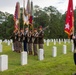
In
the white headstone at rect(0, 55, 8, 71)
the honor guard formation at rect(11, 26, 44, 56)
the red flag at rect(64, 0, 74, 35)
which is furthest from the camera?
the honor guard formation at rect(11, 26, 44, 56)

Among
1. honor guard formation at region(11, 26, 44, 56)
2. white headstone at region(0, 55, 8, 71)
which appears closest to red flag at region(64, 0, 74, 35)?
white headstone at region(0, 55, 8, 71)

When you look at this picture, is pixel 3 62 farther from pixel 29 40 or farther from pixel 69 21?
pixel 29 40

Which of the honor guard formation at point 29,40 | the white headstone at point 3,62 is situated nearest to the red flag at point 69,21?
the white headstone at point 3,62

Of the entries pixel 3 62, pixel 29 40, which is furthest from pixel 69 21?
pixel 29 40

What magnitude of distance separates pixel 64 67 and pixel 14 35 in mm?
10413

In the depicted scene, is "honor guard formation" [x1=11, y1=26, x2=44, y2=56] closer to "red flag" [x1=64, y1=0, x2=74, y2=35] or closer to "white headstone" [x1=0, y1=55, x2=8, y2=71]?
"red flag" [x1=64, y1=0, x2=74, y2=35]

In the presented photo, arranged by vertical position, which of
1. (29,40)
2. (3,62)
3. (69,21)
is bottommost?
(3,62)

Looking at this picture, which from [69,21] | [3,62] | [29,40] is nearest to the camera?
[3,62]

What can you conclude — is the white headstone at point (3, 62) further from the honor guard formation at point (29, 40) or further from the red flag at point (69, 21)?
the honor guard formation at point (29, 40)

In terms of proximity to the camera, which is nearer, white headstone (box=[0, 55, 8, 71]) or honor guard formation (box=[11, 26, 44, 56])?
white headstone (box=[0, 55, 8, 71])

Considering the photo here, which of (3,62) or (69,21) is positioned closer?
(3,62)

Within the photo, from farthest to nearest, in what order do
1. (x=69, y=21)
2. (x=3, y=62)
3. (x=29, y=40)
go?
(x=29, y=40)
(x=69, y=21)
(x=3, y=62)

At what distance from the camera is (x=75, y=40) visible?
12.1m

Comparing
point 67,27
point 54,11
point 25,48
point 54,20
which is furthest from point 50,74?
point 54,11
